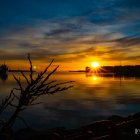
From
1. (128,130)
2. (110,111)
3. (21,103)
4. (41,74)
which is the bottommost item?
(110,111)

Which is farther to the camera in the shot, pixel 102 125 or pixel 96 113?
pixel 96 113

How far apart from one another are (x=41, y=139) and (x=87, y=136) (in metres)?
2.62

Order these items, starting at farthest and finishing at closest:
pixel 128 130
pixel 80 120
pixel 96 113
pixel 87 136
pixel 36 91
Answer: pixel 96 113
pixel 80 120
pixel 128 130
pixel 87 136
pixel 36 91

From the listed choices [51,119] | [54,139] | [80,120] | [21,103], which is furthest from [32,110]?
[21,103]

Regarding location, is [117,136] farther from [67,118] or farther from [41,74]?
[67,118]

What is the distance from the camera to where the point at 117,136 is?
32.7 ft

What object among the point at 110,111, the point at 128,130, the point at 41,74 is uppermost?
the point at 41,74

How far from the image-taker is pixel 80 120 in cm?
3516

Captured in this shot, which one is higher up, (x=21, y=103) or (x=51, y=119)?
(x=21, y=103)

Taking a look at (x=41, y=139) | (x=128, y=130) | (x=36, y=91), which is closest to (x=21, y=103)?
(x=36, y=91)

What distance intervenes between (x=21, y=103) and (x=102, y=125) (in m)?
9.51

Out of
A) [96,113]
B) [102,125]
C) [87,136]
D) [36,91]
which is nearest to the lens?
[36,91]

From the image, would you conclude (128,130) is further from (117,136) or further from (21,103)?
(21,103)

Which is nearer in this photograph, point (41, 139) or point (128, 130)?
point (41, 139)
